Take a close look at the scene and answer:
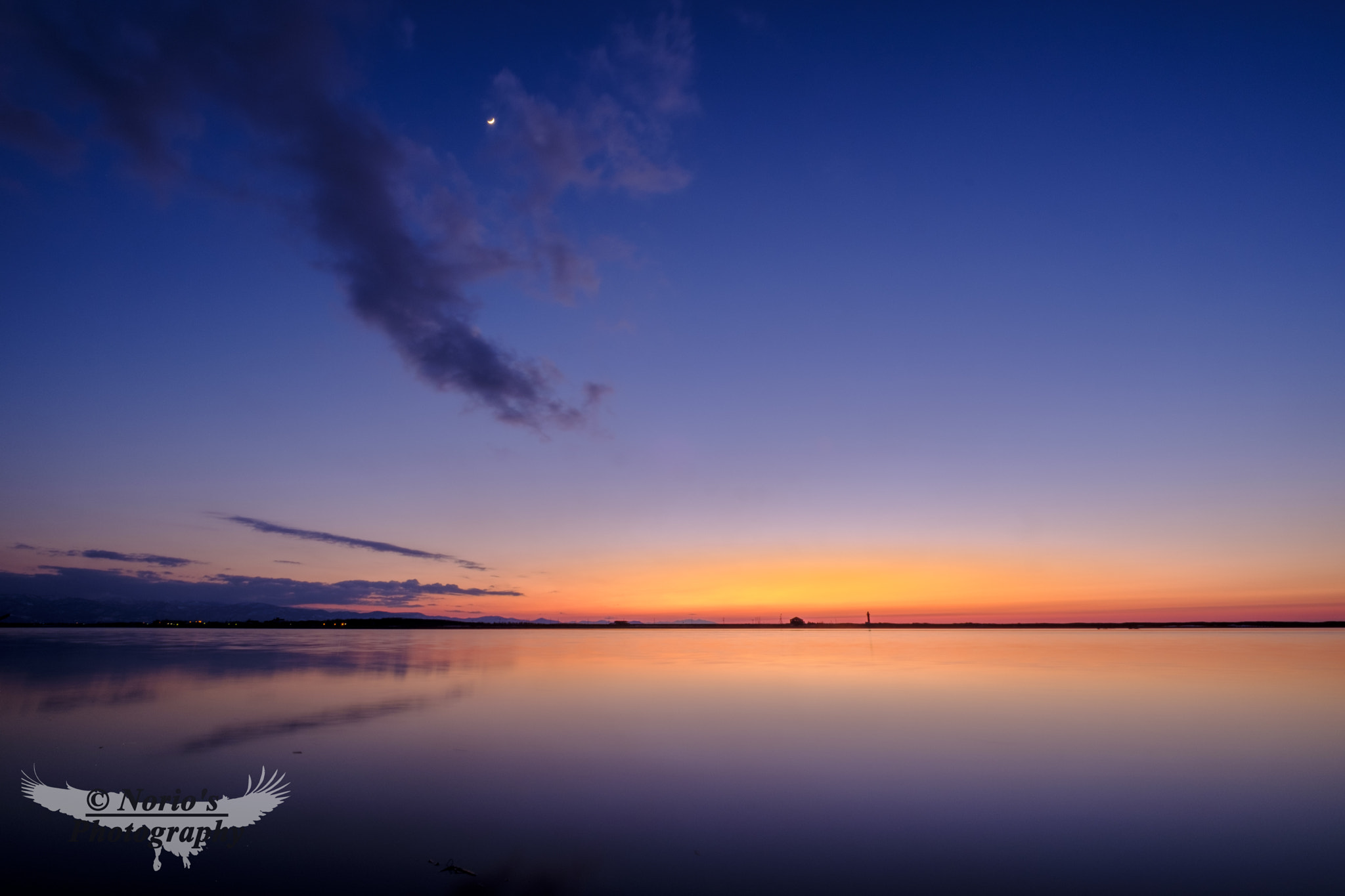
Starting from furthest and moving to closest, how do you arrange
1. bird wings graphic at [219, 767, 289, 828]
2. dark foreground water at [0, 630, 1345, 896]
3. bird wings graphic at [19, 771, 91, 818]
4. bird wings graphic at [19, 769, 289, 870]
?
bird wings graphic at [19, 771, 91, 818] → bird wings graphic at [219, 767, 289, 828] → bird wings graphic at [19, 769, 289, 870] → dark foreground water at [0, 630, 1345, 896]

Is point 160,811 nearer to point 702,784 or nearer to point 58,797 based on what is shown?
point 58,797

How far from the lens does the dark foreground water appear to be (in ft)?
22.0

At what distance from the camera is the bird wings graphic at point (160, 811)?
7.32m

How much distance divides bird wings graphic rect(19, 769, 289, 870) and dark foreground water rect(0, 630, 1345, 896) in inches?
8.0

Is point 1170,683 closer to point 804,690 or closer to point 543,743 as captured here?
point 804,690

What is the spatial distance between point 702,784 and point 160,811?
7208 millimetres

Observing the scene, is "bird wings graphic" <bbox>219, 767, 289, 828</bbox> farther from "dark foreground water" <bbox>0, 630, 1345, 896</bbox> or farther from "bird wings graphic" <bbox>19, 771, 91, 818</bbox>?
"bird wings graphic" <bbox>19, 771, 91, 818</bbox>

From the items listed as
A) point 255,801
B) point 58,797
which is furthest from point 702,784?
point 58,797

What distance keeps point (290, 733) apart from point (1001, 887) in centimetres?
1327

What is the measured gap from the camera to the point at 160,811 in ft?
27.6

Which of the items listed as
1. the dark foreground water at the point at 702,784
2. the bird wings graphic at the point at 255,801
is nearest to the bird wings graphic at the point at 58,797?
the dark foreground water at the point at 702,784

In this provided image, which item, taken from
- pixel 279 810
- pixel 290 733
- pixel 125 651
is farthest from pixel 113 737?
pixel 125 651

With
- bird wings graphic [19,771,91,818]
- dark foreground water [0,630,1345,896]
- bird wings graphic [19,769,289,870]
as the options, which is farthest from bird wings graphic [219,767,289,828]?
bird wings graphic [19,771,91,818]

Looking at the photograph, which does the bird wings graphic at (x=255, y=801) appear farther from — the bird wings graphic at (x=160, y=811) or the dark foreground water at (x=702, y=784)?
the dark foreground water at (x=702, y=784)
